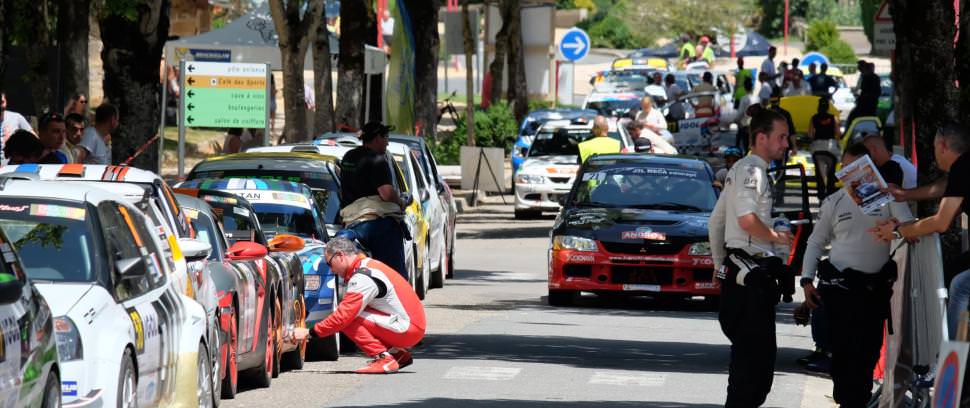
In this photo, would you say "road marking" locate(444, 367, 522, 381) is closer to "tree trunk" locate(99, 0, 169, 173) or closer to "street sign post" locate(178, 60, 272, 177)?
"tree trunk" locate(99, 0, 169, 173)

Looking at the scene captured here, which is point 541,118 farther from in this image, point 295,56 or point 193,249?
point 193,249

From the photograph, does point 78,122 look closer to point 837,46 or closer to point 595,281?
point 595,281

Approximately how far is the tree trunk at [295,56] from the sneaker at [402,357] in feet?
55.0

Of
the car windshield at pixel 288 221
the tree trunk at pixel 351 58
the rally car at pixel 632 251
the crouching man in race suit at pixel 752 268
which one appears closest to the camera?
the crouching man in race suit at pixel 752 268

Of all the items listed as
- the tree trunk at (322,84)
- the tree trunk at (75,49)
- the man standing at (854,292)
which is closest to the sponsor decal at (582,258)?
the man standing at (854,292)

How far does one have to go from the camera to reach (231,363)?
1173 centimetres

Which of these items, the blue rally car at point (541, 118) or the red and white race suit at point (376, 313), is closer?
the red and white race suit at point (376, 313)

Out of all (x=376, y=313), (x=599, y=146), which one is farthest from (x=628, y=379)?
(x=599, y=146)

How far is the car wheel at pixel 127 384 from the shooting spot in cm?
857

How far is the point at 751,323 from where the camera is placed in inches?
403

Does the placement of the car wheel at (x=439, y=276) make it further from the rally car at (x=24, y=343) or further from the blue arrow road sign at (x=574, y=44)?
the blue arrow road sign at (x=574, y=44)

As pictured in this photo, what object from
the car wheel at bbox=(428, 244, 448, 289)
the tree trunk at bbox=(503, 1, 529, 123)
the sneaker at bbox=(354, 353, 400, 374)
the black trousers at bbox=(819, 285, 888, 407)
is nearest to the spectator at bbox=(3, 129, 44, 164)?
the sneaker at bbox=(354, 353, 400, 374)

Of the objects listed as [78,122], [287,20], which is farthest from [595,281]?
[287,20]

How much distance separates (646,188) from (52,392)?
12.3 m
